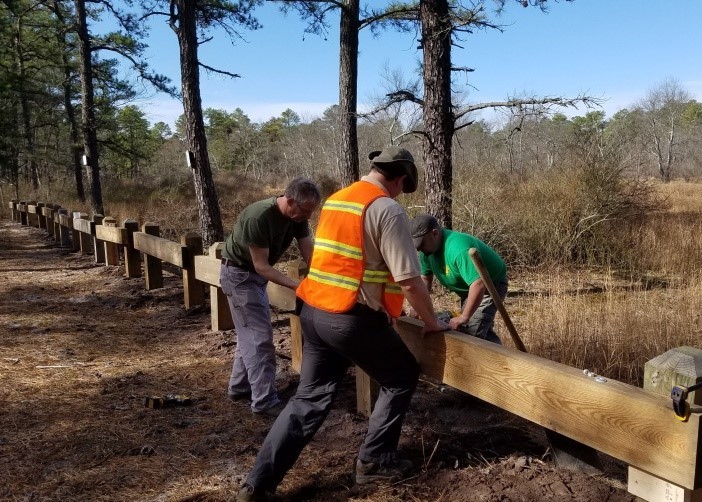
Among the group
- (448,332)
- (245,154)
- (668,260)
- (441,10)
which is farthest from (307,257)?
(245,154)

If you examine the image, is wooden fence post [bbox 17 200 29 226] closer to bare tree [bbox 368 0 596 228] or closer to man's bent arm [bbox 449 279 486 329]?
bare tree [bbox 368 0 596 228]

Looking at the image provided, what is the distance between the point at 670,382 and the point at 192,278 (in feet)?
17.9

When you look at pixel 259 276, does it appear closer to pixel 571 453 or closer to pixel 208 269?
pixel 208 269

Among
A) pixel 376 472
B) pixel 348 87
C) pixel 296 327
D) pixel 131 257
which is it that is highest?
pixel 348 87

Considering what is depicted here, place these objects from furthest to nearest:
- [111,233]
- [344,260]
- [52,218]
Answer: [52,218], [111,233], [344,260]

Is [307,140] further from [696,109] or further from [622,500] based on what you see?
[622,500]

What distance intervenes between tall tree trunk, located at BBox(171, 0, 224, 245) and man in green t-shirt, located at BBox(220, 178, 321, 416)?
6.67 m

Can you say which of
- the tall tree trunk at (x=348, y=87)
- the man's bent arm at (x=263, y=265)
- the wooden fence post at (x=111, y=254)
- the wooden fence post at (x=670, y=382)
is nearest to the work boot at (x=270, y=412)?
the man's bent arm at (x=263, y=265)

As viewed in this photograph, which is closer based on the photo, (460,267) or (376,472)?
(376,472)

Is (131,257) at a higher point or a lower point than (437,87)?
lower

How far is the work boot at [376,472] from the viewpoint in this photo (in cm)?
300

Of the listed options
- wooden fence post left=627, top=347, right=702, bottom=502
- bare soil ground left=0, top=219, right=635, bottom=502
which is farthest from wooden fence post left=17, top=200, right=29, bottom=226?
wooden fence post left=627, top=347, right=702, bottom=502

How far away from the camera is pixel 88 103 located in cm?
1667

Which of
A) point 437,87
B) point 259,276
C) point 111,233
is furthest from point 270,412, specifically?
point 111,233
